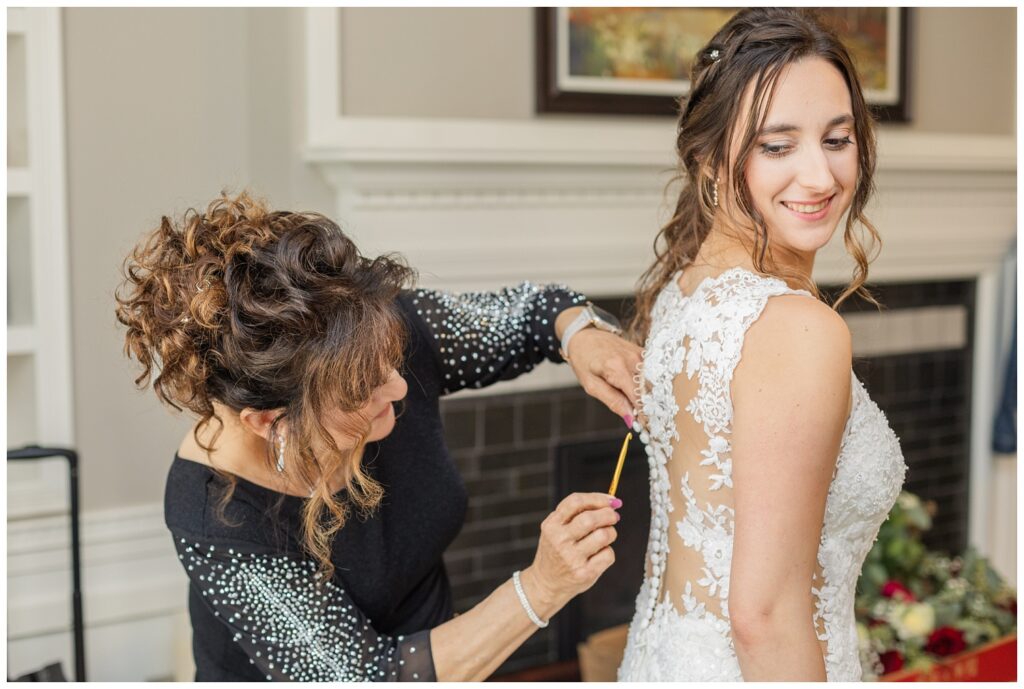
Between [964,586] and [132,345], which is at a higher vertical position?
[132,345]

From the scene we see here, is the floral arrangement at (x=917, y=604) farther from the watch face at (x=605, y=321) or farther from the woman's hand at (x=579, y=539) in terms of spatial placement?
the woman's hand at (x=579, y=539)

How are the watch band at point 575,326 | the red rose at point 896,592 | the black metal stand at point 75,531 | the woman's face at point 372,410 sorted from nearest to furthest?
the woman's face at point 372,410, the watch band at point 575,326, the black metal stand at point 75,531, the red rose at point 896,592

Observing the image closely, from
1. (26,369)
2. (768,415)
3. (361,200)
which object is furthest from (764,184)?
(26,369)

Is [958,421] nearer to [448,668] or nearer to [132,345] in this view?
[448,668]

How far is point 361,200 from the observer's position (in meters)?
2.28

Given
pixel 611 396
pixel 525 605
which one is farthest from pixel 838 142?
pixel 525 605

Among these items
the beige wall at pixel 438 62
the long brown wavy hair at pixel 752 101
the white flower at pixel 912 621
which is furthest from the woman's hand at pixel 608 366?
the white flower at pixel 912 621

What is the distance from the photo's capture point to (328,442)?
48.3 inches

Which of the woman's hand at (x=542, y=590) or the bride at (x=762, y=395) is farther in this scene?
the woman's hand at (x=542, y=590)

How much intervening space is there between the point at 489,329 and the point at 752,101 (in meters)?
0.56

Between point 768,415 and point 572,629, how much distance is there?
1791 mm

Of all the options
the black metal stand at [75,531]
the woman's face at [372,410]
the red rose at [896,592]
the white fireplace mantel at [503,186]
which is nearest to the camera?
the woman's face at [372,410]

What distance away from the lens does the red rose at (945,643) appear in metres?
2.35

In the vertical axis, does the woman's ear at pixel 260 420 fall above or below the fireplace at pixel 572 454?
above
